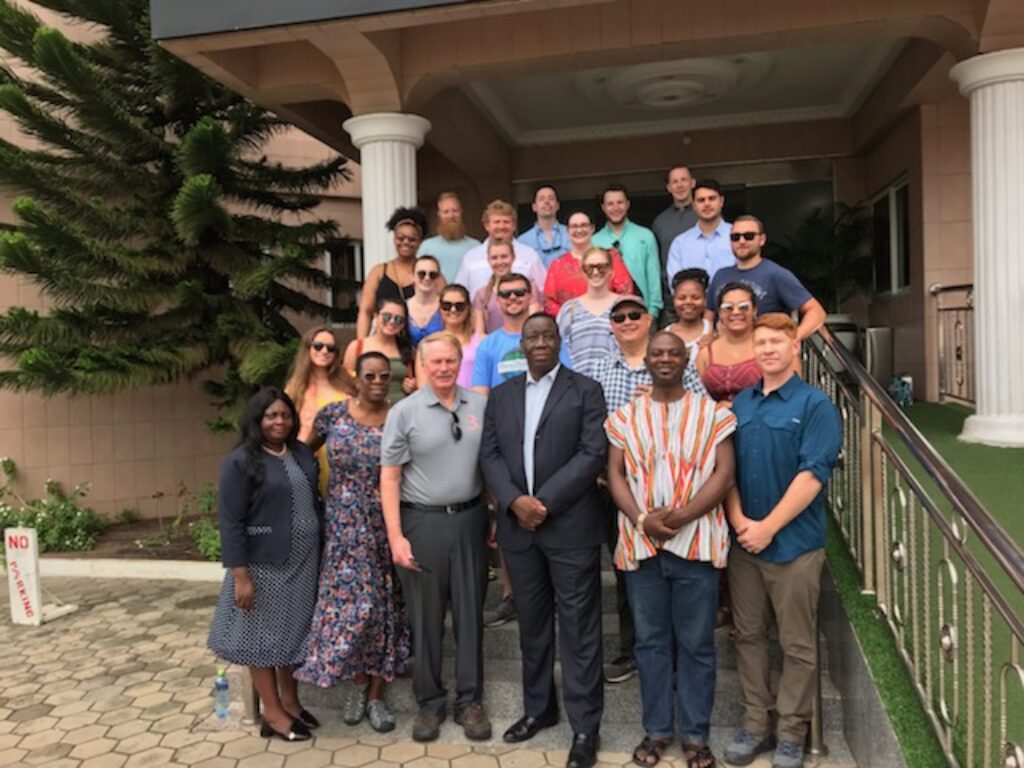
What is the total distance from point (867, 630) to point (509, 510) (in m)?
1.54

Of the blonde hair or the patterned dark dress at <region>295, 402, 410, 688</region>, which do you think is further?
the blonde hair

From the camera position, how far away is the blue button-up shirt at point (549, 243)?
5.12 meters

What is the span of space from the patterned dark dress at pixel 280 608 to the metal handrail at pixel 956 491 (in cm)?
249

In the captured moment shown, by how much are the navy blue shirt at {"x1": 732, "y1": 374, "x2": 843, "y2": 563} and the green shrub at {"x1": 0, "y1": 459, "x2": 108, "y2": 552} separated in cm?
736

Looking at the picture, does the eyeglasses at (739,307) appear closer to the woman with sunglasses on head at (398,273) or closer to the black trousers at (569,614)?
the black trousers at (569,614)

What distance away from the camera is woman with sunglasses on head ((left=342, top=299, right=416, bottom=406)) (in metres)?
4.05

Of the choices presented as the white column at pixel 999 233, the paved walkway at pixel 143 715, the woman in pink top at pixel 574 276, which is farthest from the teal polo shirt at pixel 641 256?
the white column at pixel 999 233

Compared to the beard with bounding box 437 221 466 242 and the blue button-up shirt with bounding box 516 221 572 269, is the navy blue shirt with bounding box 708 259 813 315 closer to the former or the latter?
the blue button-up shirt with bounding box 516 221 572 269

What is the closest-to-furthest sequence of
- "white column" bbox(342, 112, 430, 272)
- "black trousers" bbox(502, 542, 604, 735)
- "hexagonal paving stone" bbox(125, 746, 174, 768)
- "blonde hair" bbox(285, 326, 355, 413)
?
"black trousers" bbox(502, 542, 604, 735) → "hexagonal paving stone" bbox(125, 746, 174, 768) → "blonde hair" bbox(285, 326, 355, 413) → "white column" bbox(342, 112, 430, 272)

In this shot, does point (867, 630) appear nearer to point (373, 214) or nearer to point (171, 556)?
point (373, 214)

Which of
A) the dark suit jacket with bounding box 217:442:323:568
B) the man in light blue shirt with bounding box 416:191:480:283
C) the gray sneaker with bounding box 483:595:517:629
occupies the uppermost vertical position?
the man in light blue shirt with bounding box 416:191:480:283

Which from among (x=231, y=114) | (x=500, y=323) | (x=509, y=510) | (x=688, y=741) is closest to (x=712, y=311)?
(x=500, y=323)

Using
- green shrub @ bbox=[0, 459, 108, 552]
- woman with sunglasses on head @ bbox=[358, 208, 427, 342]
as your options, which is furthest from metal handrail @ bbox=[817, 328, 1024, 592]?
green shrub @ bbox=[0, 459, 108, 552]

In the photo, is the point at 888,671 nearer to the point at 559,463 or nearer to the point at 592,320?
the point at 559,463
